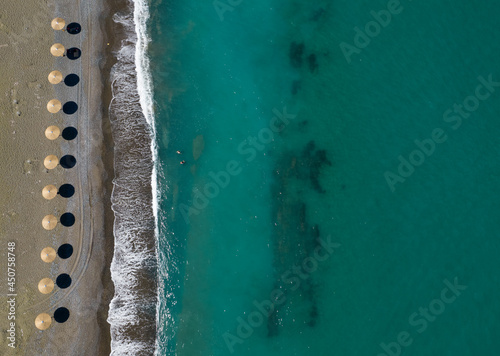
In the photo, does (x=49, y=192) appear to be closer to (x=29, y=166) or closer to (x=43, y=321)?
(x=29, y=166)

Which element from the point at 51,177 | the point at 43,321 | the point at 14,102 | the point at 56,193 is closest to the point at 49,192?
the point at 56,193

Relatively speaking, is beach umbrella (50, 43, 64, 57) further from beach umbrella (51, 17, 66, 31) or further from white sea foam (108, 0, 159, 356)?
white sea foam (108, 0, 159, 356)

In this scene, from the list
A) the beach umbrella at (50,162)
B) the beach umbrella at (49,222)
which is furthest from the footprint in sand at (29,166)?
the beach umbrella at (49,222)

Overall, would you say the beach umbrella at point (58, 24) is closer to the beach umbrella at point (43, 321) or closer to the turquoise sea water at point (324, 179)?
the turquoise sea water at point (324, 179)

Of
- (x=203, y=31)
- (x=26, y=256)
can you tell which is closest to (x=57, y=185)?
(x=26, y=256)

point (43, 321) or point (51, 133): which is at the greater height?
point (51, 133)

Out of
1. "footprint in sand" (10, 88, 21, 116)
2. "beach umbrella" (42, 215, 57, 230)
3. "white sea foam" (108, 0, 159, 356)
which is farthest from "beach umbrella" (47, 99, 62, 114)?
"beach umbrella" (42, 215, 57, 230)

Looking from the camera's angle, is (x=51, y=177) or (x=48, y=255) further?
(x=51, y=177)
